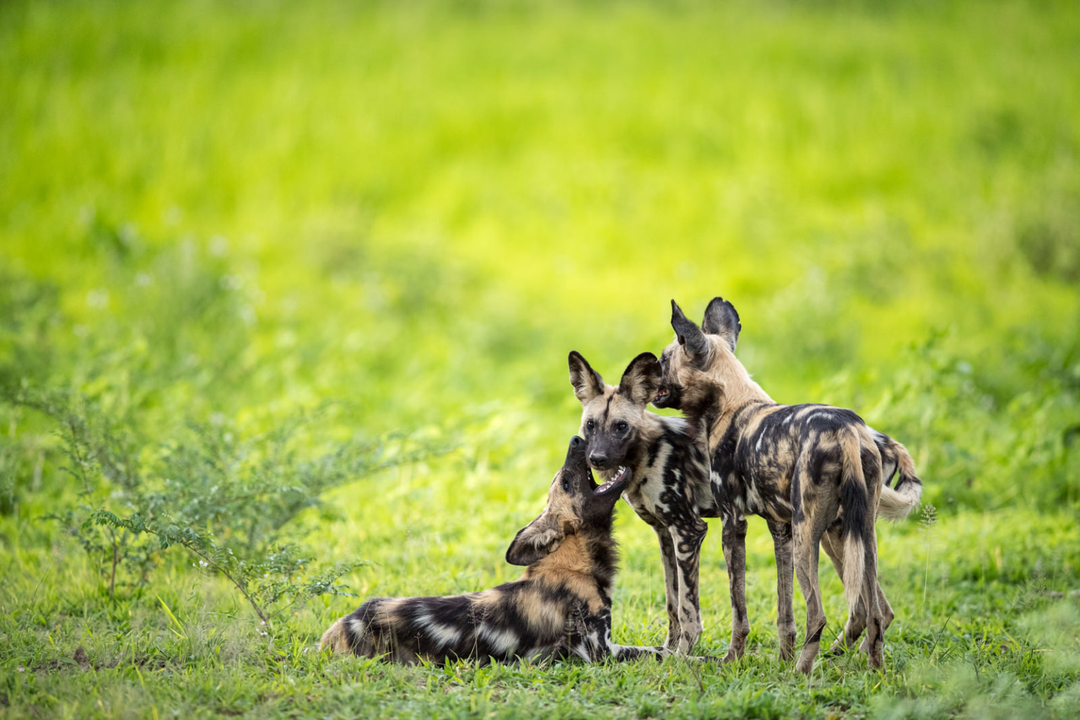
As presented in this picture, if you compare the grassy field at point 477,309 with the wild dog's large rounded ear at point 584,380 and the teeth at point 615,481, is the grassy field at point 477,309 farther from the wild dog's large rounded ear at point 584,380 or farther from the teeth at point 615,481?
the wild dog's large rounded ear at point 584,380

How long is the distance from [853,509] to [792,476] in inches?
13.7

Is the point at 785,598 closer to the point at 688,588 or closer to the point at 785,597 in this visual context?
the point at 785,597

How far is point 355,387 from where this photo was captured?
36.6 feet

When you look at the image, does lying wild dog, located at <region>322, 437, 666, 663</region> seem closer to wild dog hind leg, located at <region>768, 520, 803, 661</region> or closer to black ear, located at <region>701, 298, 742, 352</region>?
wild dog hind leg, located at <region>768, 520, 803, 661</region>

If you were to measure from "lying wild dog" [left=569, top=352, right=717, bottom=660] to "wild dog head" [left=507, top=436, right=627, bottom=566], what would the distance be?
0.33ft

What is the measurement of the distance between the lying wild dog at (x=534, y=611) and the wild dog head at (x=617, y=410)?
0.64 ft

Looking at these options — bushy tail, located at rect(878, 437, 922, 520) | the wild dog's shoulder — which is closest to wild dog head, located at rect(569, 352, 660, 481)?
the wild dog's shoulder

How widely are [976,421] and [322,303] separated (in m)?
9.01

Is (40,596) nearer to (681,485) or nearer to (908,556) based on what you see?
(681,485)

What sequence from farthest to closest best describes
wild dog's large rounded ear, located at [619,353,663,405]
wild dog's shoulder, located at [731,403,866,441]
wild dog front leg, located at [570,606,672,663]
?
wild dog's large rounded ear, located at [619,353,663,405] < wild dog front leg, located at [570,606,672,663] < wild dog's shoulder, located at [731,403,866,441]

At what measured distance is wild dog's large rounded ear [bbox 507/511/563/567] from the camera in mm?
5078

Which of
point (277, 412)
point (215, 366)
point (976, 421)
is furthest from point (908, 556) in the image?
point (215, 366)

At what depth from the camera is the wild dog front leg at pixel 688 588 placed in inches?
202

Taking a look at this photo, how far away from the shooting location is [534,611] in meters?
4.92
